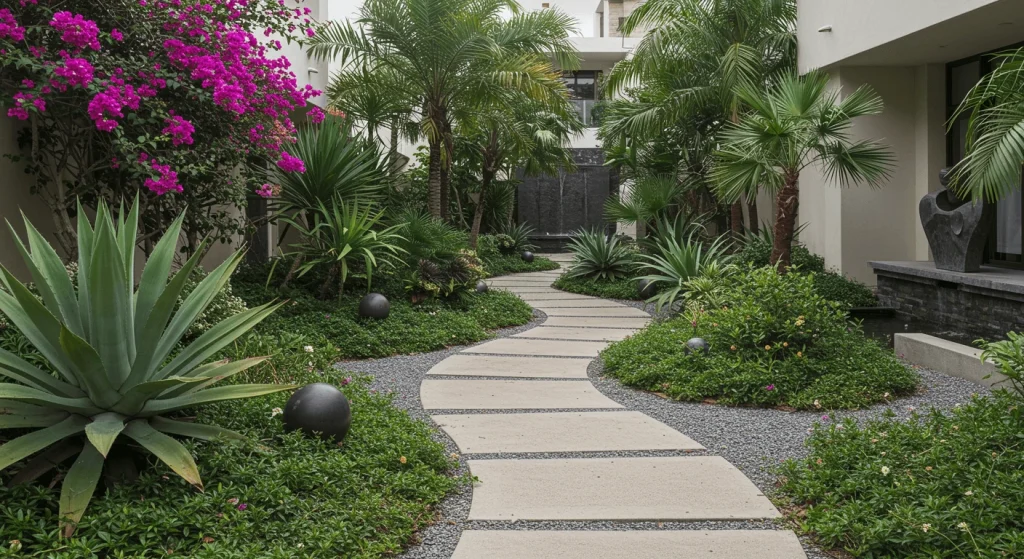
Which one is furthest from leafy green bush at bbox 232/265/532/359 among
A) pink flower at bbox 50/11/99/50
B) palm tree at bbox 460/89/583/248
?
palm tree at bbox 460/89/583/248

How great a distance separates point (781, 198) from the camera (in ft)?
27.0

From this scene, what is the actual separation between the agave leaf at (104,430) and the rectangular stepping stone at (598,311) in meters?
7.59

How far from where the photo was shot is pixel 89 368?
10.1ft

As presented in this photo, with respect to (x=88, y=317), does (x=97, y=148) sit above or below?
above

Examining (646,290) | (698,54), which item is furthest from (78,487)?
(698,54)

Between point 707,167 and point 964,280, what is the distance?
5289mm

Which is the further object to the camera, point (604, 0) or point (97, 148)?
point (604, 0)

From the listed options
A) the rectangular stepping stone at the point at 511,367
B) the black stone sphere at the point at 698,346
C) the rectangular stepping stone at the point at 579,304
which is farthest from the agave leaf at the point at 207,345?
the rectangular stepping stone at the point at 579,304

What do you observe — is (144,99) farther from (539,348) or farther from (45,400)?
(539,348)

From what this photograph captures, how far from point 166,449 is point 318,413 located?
2.65 ft

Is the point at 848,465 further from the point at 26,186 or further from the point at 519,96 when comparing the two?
the point at 519,96

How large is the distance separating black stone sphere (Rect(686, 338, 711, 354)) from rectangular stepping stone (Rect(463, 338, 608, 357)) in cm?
128

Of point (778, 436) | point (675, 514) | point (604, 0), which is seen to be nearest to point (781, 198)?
point (778, 436)

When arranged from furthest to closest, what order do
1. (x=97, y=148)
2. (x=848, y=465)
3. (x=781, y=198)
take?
(x=781, y=198) → (x=97, y=148) → (x=848, y=465)
